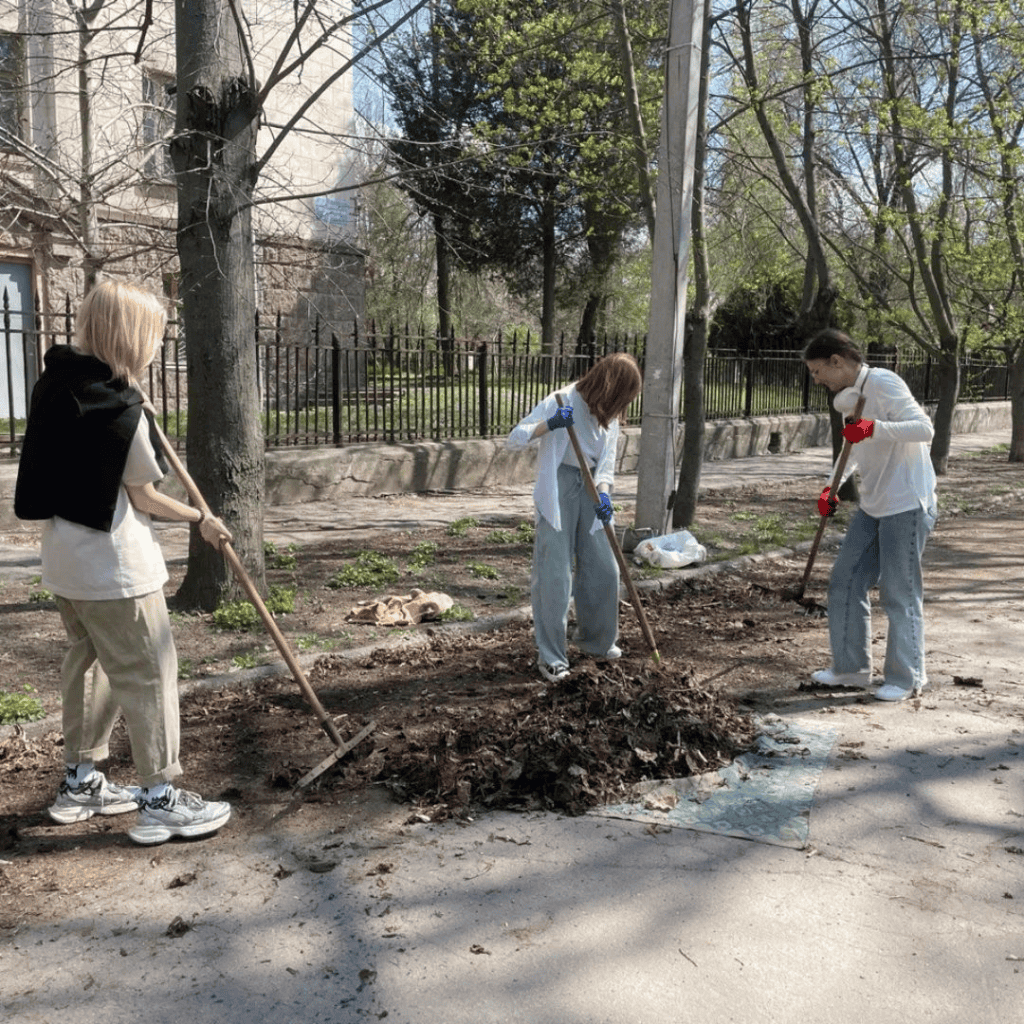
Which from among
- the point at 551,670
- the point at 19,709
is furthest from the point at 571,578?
the point at 19,709

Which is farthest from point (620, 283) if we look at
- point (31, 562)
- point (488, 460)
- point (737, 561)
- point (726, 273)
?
Answer: point (31, 562)

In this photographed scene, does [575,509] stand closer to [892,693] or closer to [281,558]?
[892,693]

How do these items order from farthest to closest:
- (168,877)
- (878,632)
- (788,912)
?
(878,632), (168,877), (788,912)

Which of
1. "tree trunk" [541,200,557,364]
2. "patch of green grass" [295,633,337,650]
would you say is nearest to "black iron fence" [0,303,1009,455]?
"patch of green grass" [295,633,337,650]

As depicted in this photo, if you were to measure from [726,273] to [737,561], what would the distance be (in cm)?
2476

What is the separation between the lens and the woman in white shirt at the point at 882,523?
202 inches

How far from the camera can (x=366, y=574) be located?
758cm

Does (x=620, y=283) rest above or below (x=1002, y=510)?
above

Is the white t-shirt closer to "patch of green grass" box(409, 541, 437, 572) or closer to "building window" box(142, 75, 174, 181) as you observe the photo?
"patch of green grass" box(409, 541, 437, 572)

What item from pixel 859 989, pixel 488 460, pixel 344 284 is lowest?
pixel 859 989

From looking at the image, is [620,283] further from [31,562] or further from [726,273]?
[31,562]

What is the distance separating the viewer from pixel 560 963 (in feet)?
9.34

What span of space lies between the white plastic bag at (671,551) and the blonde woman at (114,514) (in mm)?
5371

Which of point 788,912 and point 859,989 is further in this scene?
point 788,912
